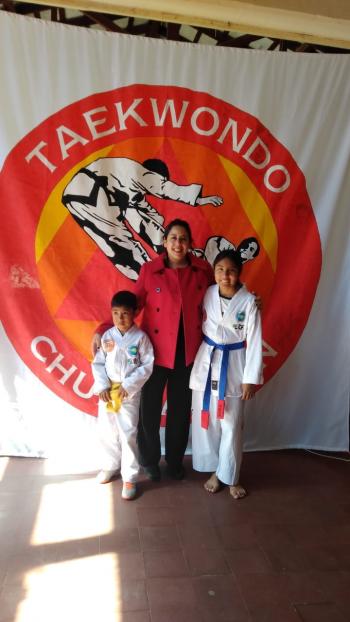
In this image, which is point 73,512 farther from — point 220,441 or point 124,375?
point 220,441

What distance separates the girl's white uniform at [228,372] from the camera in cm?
242

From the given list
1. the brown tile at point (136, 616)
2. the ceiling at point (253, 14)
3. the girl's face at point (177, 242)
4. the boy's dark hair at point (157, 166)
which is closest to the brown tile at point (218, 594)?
the brown tile at point (136, 616)

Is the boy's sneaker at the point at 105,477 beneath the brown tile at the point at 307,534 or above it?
above

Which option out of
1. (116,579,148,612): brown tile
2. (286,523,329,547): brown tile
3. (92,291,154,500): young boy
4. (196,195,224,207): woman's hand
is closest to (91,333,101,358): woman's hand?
(92,291,154,500): young boy

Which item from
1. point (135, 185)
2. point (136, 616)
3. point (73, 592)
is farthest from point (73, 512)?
point (135, 185)

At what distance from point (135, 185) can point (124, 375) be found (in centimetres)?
116

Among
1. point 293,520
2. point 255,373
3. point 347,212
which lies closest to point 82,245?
point 255,373

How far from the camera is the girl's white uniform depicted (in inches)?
95.3

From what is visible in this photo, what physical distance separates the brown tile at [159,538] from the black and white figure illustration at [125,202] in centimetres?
145

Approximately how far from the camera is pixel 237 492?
8.43 feet

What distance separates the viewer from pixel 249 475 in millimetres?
2836

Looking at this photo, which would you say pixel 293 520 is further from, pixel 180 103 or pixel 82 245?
pixel 180 103

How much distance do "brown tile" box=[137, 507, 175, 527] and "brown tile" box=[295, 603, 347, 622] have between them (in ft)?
2.44

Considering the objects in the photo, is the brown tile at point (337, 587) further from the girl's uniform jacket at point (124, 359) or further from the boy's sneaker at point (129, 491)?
the girl's uniform jacket at point (124, 359)
